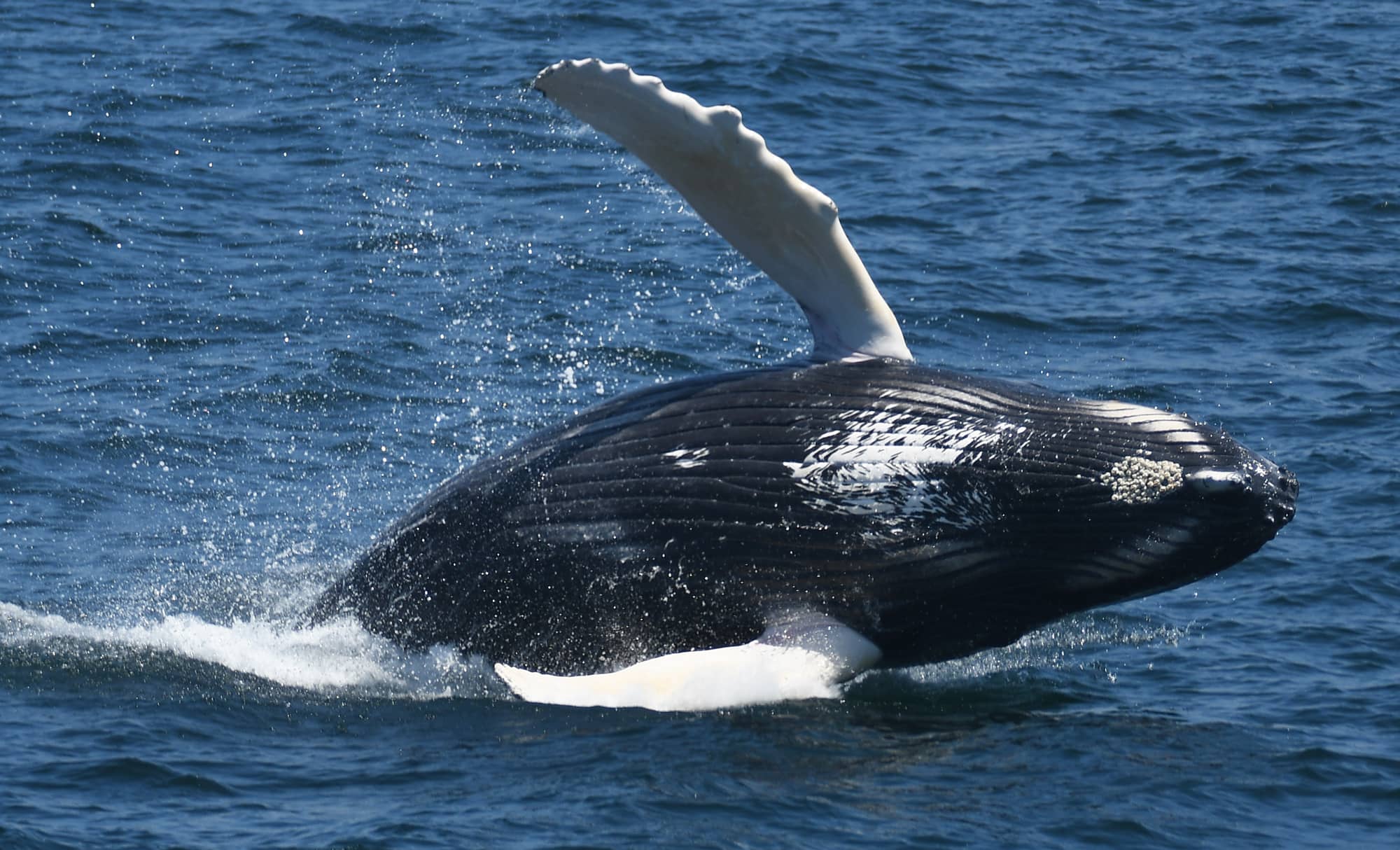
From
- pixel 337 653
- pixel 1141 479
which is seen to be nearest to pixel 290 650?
pixel 337 653

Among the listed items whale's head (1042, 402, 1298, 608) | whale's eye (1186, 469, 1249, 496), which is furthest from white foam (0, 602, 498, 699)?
whale's eye (1186, 469, 1249, 496)

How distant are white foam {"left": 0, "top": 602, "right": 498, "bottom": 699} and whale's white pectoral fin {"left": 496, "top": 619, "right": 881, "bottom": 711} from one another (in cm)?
116

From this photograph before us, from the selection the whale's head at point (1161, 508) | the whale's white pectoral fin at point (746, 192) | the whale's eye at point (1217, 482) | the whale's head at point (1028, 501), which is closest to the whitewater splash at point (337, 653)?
the whale's head at point (1028, 501)

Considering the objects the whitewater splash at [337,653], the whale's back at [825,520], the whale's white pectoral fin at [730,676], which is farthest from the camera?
the whitewater splash at [337,653]

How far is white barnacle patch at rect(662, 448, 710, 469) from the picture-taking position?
1269 cm

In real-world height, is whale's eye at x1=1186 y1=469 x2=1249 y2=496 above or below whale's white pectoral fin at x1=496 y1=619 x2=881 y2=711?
above

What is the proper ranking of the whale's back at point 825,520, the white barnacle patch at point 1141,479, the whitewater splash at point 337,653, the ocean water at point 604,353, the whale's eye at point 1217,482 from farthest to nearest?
the whitewater splash at point 337,653, the whale's back at point 825,520, the white barnacle patch at point 1141,479, the whale's eye at point 1217,482, the ocean water at point 604,353

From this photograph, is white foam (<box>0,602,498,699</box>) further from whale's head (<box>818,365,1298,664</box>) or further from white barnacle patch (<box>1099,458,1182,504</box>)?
white barnacle patch (<box>1099,458,1182,504</box>)

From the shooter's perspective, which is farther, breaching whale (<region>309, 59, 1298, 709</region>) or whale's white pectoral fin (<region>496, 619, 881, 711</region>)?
breaching whale (<region>309, 59, 1298, 709</region>)

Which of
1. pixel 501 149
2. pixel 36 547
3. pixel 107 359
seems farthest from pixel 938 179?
pixel 36 547

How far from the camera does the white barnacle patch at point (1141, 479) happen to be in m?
11.9

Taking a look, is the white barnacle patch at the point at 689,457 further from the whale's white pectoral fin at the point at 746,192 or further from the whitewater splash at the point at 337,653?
the whitewater splash at the point at 337,653

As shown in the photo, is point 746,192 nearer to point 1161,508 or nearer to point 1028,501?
point 1028,501

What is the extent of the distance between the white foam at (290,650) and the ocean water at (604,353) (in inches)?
1.7
